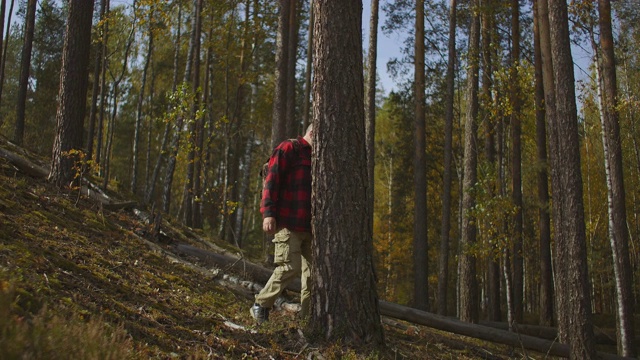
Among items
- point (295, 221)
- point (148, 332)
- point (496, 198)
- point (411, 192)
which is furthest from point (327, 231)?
point (411, 192)

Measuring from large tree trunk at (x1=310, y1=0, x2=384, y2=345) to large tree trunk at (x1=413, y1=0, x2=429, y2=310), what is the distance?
11.4m

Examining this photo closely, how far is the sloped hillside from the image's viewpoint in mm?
3035

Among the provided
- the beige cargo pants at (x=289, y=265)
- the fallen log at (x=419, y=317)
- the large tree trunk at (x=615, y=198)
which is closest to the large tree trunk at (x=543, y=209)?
the large tree trunk at (x=615, y=198)

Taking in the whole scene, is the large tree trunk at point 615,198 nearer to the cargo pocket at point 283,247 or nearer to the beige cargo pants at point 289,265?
the beige cargo pants at point 289,265

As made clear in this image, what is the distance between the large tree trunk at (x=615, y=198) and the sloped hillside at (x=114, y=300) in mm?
3848

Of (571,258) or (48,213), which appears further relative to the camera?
(571,258)

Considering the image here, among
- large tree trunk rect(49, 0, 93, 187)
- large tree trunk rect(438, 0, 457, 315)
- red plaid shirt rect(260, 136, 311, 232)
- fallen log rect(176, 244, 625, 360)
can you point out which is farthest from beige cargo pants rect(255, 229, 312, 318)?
large tree trunk rect(438, 0, 457, 315)

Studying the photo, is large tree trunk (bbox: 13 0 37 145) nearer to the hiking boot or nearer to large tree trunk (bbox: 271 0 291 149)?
large tree trunk (bbox: 271 0 291 149)

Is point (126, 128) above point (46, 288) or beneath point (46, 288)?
above

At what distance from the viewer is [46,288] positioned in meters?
4.15

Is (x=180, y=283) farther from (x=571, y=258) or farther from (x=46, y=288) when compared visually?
(x=571, y=258)

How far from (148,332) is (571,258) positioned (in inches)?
241

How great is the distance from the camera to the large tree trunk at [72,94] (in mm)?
9062

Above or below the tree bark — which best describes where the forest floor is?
below
